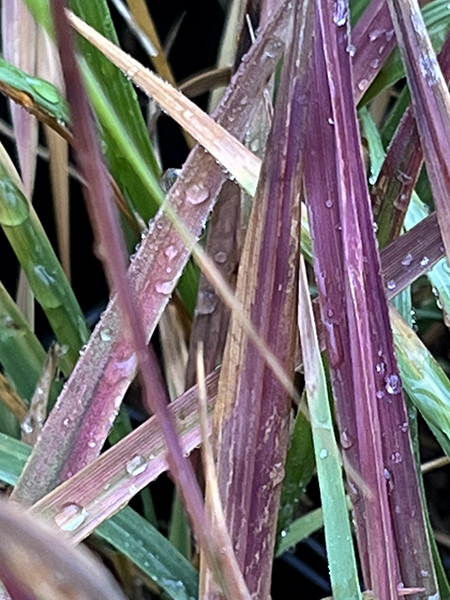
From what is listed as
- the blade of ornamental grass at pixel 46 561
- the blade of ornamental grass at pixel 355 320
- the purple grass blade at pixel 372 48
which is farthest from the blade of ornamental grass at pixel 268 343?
the blade of ornamental grass at pixel 46 561

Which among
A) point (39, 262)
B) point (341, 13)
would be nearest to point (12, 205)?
point (39, 262)

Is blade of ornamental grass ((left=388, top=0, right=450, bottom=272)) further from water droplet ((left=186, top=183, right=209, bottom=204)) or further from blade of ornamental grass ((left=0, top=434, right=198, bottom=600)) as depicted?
blade of ornamental grass ((left=0, top=434, right=198, bottom=600))

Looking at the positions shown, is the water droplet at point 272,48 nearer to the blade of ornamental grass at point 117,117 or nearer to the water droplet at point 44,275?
the blade of ornamental grass at point 117,117

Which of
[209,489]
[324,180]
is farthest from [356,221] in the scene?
[209,489]

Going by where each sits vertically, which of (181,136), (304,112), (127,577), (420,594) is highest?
(181,136)

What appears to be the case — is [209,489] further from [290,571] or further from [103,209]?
[290,571]

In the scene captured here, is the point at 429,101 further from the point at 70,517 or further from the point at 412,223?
the point at 70,517

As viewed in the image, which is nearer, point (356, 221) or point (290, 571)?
point (356, 221)
